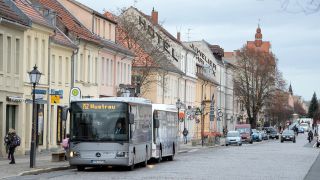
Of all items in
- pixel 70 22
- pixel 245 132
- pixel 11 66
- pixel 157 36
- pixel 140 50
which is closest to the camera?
pixel 11 66

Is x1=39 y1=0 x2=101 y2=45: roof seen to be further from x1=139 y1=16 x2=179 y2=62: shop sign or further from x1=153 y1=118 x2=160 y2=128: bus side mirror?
x1=153 y1=118 x2=160 y2=128: bus side mirror

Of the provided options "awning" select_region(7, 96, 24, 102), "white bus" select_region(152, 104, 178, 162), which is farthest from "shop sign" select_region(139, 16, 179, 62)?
"awning" select_region(7, 96, 24, 102)

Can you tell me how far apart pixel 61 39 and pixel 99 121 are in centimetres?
2048

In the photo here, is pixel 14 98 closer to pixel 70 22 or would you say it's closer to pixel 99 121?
pixel 99 121

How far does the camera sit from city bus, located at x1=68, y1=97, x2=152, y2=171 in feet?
105

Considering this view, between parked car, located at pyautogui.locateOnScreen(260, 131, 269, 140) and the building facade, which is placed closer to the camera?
the building facade

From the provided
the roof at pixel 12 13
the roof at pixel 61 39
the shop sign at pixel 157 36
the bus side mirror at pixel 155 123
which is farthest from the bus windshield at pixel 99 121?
the shop sign at pixel 157 36

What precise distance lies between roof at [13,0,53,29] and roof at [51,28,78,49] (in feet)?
7.02

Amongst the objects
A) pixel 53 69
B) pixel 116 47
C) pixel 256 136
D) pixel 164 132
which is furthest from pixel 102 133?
pixel 256 136

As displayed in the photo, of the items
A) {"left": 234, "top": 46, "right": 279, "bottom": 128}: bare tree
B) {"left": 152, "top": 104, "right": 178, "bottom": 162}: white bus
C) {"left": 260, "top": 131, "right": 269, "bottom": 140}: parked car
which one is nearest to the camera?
{"left": 152, "top": 104, "right": 178, "bottom": 162}: white bus

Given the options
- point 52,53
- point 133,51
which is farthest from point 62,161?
point 133,51

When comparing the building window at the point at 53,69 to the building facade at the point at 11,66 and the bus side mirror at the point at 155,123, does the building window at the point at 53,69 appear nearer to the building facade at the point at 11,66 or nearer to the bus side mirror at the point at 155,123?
the building facade at the point at 11,66

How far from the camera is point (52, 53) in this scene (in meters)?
50.2

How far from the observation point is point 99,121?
3253 cm
